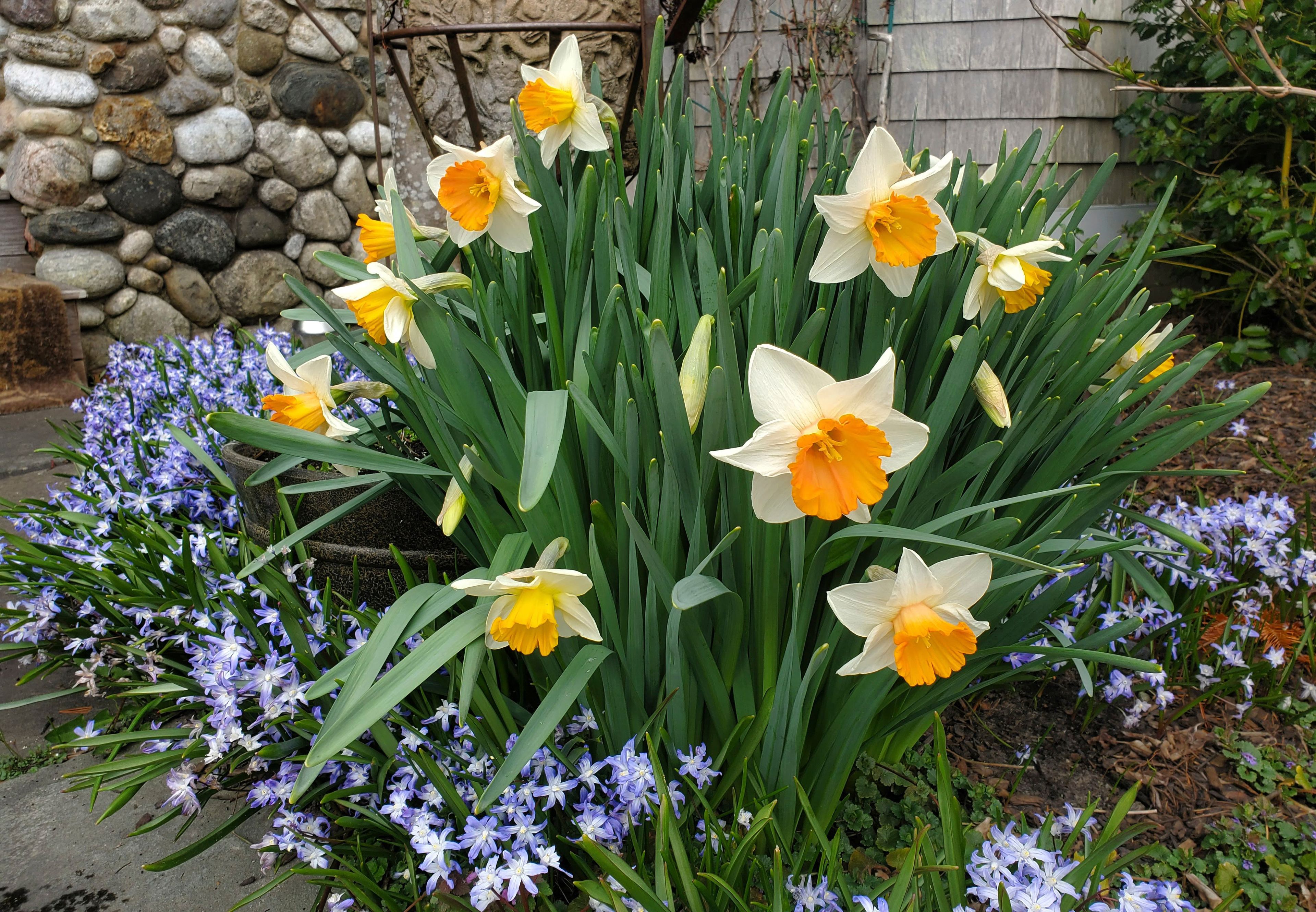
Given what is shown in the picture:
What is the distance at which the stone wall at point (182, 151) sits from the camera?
3.74m

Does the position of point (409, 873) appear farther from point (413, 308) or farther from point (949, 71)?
point (949, 71)

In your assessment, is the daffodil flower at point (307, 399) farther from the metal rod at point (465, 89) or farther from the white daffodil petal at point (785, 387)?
the metal rod at point (465, 89)

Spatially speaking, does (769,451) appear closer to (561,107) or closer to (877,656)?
(877,656)

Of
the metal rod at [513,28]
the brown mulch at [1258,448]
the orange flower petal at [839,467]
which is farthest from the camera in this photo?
the brown mulch at [1258,448]

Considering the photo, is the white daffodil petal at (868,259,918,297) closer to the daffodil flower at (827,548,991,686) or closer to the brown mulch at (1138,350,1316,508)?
the daffodil flower at (827,548,991,686)

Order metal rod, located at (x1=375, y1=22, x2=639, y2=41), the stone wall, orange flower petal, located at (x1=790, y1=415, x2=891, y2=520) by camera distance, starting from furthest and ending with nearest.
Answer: the stone wall
metal rod, located at (x1=375, y1=22, x2=639, y2=41)
orange flower petal, located at (x1=790, y1=415, x2=891, y2=520)

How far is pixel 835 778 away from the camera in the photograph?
114 cm

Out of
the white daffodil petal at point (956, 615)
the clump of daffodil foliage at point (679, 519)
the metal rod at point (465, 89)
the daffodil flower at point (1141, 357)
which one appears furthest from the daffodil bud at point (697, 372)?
the metal rod at point (465, 89)

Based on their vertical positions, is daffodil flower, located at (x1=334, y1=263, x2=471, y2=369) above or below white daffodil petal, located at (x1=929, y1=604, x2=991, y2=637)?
above

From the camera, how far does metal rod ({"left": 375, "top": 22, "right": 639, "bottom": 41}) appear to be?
1.79m

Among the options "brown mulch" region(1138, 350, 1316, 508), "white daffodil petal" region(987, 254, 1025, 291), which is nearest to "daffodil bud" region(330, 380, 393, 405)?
"white daffodil petal" region(987, 254, 1025, 291)

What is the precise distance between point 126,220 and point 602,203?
12.6 feet

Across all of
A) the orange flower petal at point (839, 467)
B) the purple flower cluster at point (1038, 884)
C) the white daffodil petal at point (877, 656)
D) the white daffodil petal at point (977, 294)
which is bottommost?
the purple flower cluster at point (1038, 884)

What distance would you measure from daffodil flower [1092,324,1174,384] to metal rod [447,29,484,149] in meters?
1.29
